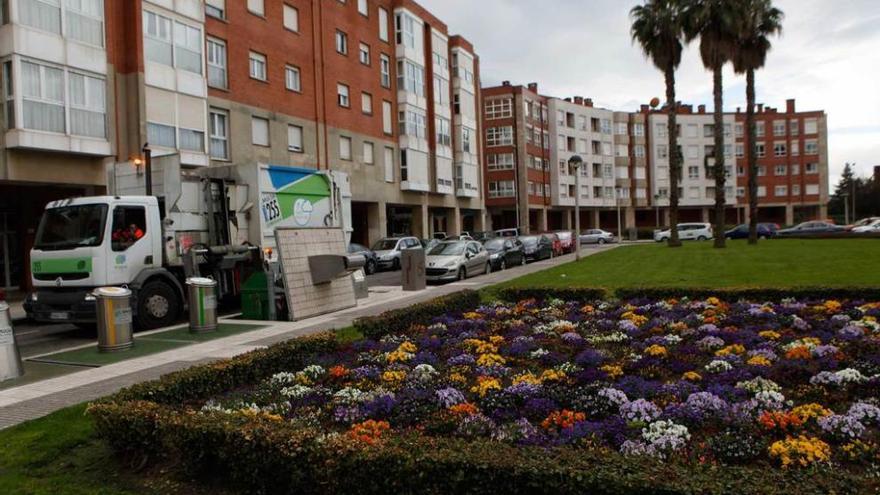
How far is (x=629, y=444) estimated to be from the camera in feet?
14.7

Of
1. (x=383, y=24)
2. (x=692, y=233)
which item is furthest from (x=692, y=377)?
(x=692, y=233)

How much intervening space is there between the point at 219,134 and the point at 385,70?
16245 millimetres

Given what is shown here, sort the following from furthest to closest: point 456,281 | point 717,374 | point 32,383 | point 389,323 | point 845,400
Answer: point 456,281 < point 389,323 < point 32,383 < point 717,374 < point 845,400

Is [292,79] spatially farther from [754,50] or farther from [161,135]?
[754,50]

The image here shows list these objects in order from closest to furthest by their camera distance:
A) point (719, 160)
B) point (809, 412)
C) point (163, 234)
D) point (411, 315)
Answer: point (809, 412) → point (411, 315) → point (163, 234) → point (719, 160)

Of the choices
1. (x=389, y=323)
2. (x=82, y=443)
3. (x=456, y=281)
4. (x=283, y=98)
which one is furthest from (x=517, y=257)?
(x=82, y=443)

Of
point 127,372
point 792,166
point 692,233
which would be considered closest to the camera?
point 127,372

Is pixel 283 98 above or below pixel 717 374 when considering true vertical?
above

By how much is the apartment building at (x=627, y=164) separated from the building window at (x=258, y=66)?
3857 cm

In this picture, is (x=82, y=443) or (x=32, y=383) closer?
(x=82, y=443)

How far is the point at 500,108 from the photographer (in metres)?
68.6

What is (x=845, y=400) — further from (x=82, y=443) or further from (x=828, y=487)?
(x=82, y=443)

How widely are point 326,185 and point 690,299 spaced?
32.6 feet

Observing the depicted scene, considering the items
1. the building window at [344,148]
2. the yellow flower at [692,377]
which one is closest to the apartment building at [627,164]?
the building window at [344,148]
